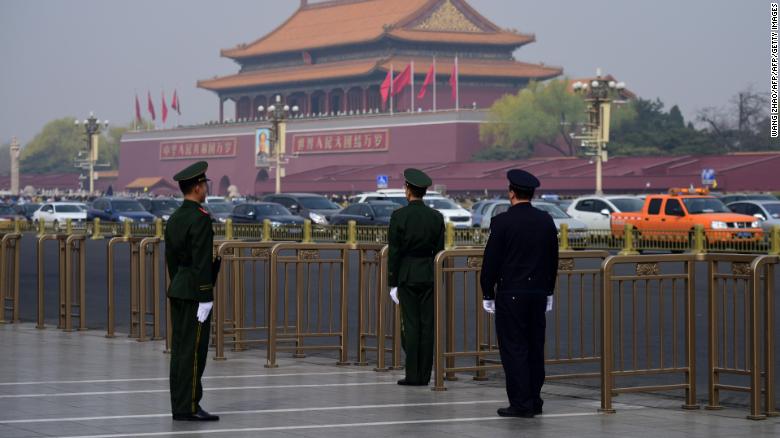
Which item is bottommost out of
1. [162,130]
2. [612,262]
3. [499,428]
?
[499,428]

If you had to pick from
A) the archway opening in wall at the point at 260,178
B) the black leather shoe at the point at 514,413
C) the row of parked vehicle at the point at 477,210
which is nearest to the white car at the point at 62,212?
the row of parked vehicle at the point at 477,210

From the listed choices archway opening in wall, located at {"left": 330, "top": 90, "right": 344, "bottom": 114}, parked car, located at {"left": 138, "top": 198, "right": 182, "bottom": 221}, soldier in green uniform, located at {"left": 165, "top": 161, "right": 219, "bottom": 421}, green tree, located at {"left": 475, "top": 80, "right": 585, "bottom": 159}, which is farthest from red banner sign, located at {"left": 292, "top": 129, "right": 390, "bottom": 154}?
soldier in green uniform, located at {"left": 165, "top": 161, "right": 219, "bottom": 421}

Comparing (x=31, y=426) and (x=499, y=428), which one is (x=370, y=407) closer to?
(x=499, y=428)

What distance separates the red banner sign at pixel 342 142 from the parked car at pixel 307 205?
34.0 metres

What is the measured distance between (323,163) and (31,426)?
242ft

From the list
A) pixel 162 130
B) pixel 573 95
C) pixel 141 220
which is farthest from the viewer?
pixel 162 130

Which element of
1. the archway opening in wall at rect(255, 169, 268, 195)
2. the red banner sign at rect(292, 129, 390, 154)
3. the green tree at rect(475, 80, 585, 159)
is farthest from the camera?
the archway opening in wall at rect(255, 169, 268, 195)

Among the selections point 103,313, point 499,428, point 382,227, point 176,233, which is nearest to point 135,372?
point 176,233

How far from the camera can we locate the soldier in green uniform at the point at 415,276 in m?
9.76

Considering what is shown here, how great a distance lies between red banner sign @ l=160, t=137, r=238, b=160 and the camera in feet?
290

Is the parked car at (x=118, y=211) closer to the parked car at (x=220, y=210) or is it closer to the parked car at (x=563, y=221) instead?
the parked car at (x=220, y=210)

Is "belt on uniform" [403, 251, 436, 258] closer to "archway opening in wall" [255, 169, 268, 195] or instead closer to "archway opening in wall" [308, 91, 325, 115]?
"archway opening in wall" [255, 169, 268, 195]

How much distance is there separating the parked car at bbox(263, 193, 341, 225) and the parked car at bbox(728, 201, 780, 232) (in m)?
13.3

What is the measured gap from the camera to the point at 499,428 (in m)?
7.88
